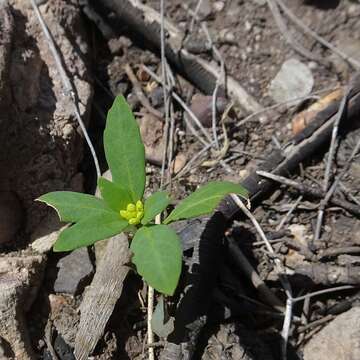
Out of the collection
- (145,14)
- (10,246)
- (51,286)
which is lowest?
(51,286)

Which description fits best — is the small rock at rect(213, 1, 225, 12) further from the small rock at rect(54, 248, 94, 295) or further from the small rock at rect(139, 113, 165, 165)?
the small rock at rect(54, 248, 94, 295)

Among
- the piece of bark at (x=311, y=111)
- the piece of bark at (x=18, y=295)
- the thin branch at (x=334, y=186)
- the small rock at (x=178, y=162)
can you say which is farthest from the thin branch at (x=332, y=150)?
the piece of bark at (x=18, y=295)

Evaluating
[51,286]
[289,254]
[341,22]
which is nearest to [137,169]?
[51,286]

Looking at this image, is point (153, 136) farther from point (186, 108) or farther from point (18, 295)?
point (18, 295)

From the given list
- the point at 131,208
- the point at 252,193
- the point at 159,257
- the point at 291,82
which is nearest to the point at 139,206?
the point at 131,208

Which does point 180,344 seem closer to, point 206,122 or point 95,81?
point 206,122

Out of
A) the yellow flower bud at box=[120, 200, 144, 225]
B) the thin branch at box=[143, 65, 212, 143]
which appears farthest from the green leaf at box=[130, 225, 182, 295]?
the thin branch at box=[143, 65, 212, 143]
